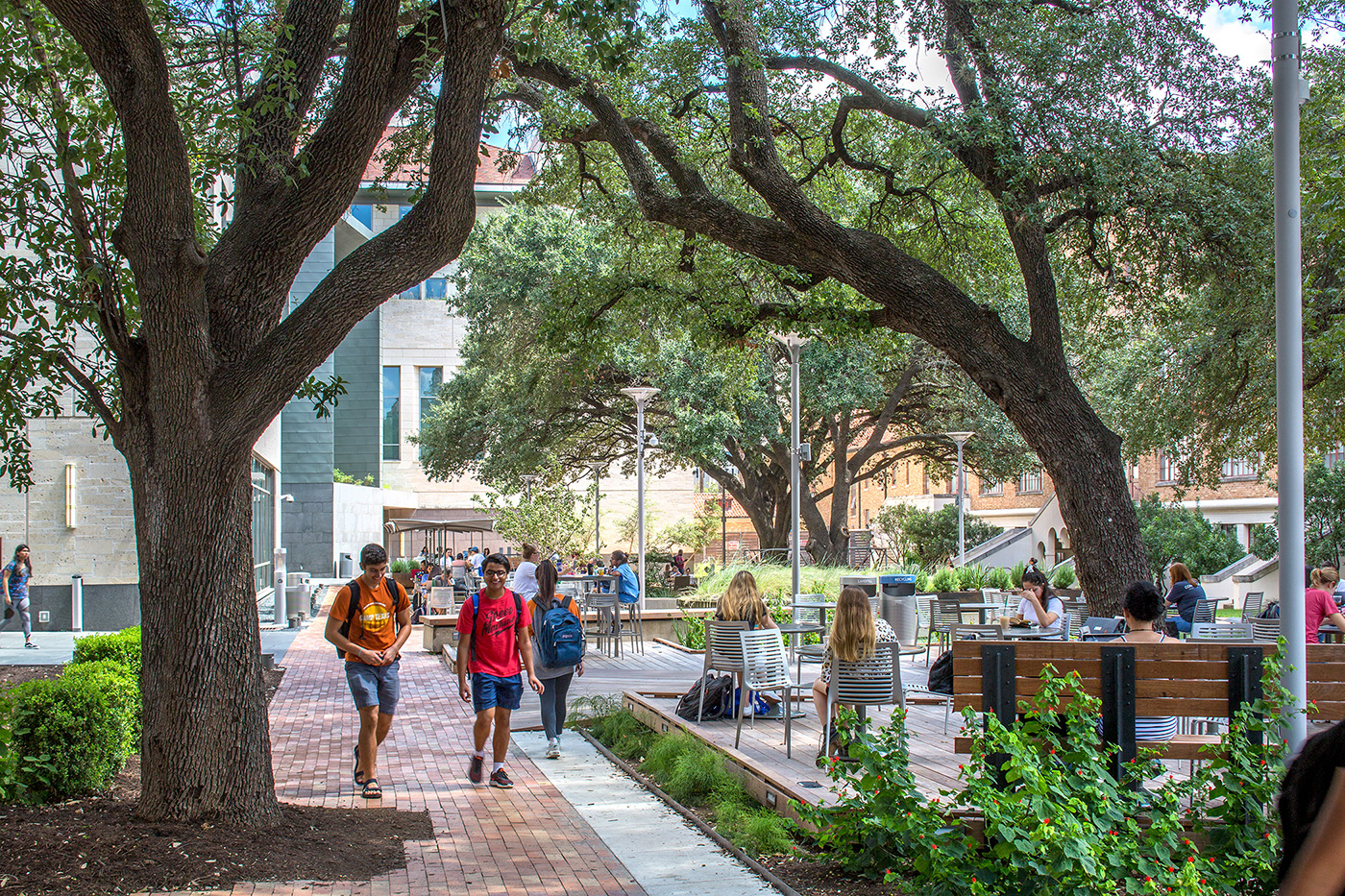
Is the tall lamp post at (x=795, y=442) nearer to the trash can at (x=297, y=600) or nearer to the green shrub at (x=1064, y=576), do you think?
the green shrub at (x=1064, y=576)

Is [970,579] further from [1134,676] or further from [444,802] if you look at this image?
[1134,676]

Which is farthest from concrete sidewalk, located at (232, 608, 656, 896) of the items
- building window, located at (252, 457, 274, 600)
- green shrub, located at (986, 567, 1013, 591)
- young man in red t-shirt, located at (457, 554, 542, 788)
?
building window, located at (252, 457, 274, 600)

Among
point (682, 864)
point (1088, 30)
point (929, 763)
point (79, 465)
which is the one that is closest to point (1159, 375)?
point (1088, 30)

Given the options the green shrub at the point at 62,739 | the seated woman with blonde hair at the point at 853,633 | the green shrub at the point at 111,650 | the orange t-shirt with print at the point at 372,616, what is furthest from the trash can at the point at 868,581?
the green shrub at the point at 62,739

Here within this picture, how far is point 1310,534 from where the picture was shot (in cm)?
2503

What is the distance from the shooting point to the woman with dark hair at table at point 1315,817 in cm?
167

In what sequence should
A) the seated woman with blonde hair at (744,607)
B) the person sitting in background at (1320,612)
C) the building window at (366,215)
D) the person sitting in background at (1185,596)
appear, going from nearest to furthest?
the seated woman with blonde hair at (744,607)
the person sitting in background at (1320,612)
the person sitting in background at (1185,596)
the building window at (366,215)

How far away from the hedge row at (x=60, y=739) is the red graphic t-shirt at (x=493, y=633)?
2380 mm

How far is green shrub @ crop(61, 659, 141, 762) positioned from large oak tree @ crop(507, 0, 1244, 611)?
596 centimetres

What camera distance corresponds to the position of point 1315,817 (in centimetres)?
172

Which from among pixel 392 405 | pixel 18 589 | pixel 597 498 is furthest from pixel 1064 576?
pixel 392 405

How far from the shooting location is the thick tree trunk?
20.1 ft

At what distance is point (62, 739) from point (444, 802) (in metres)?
2.43

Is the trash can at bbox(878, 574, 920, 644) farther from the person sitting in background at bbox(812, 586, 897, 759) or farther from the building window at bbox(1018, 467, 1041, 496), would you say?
the building window at bbox(1018, 467, 1041, 496)
